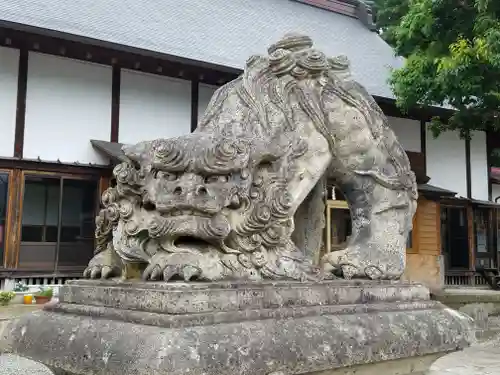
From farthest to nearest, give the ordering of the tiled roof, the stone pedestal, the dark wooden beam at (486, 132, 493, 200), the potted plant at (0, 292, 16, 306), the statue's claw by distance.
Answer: the dark wooden beam at (486, 132, 493, 200)
the tiled roof
the potted plant at (0, 292, 16, 306)
the statue's claw
the stone pedestal

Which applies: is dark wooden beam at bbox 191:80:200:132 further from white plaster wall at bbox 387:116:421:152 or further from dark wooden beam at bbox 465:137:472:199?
dark wooden beam at bbox 465:137:472:199

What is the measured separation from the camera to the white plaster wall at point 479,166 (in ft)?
49.5

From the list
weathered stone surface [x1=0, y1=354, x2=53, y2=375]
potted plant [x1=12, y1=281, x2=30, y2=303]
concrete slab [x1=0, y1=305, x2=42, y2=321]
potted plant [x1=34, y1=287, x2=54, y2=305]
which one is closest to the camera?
weathered stone surface [x1=0, y1=354, x2=53, y2=375]

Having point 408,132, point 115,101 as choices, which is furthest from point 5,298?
point 408,132

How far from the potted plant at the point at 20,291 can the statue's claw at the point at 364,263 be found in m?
7.25

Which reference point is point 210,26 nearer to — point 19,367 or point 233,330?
point 19,367

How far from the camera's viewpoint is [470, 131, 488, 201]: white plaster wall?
15102 mm

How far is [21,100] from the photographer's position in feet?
31.8

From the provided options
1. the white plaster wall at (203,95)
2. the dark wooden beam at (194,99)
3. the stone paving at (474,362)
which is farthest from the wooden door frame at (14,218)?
the stone paving at (474,362)

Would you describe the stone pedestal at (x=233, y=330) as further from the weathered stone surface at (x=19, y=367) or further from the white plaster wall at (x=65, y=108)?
the white plaster wall at (x=65, y=108)

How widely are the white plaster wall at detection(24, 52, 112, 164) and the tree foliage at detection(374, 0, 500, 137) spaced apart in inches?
202

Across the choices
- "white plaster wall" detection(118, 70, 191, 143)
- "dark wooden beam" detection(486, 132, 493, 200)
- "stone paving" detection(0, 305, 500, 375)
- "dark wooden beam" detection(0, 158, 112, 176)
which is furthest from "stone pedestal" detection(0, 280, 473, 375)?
"dark wooden beam" detection(486, 132, 493, 200)

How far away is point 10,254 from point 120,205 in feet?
26.0

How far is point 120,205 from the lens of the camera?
2.20 m
